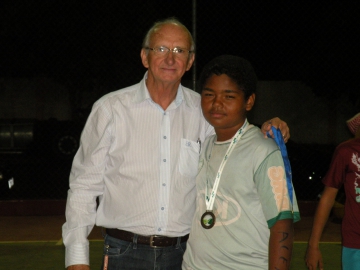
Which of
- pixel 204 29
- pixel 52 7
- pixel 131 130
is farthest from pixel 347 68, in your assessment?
pixel 131 130

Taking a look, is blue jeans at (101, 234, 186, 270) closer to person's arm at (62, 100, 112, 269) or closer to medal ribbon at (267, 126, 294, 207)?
person's arm at (62, 100, 112, 269)

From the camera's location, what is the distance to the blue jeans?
3586mm

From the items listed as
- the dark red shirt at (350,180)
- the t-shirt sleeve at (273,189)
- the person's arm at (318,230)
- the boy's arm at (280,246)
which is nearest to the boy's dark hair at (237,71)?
the t-shirt sleeve at (273,189)

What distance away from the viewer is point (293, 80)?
16.4 metres

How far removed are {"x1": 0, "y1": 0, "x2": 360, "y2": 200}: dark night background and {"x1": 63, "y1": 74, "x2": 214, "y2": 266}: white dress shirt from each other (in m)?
7.98

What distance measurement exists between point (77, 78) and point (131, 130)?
13.5 m

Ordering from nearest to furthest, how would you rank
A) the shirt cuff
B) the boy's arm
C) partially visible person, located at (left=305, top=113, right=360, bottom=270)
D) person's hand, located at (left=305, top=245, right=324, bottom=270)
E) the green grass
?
the boy's arm, the shirt cuff, partially visible person, located at (left=305, top=113, right=360, bottom=270), person's hand, located at (left=305, top=245, right=324, bottom=270), the green grass

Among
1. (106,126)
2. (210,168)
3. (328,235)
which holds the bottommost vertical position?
(328,235)

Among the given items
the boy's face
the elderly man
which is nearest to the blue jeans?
the elderly man

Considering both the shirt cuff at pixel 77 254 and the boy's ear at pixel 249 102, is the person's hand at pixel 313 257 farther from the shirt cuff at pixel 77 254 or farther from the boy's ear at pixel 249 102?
the shirt cuff at pixel 77 254

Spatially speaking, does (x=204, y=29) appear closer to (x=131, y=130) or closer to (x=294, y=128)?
(x=294, y=128)

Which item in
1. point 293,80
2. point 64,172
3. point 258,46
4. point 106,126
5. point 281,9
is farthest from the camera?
point 293,80

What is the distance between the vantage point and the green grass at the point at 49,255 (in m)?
7.64

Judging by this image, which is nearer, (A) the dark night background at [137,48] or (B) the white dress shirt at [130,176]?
(B) the white dress shirt at [130,176]
